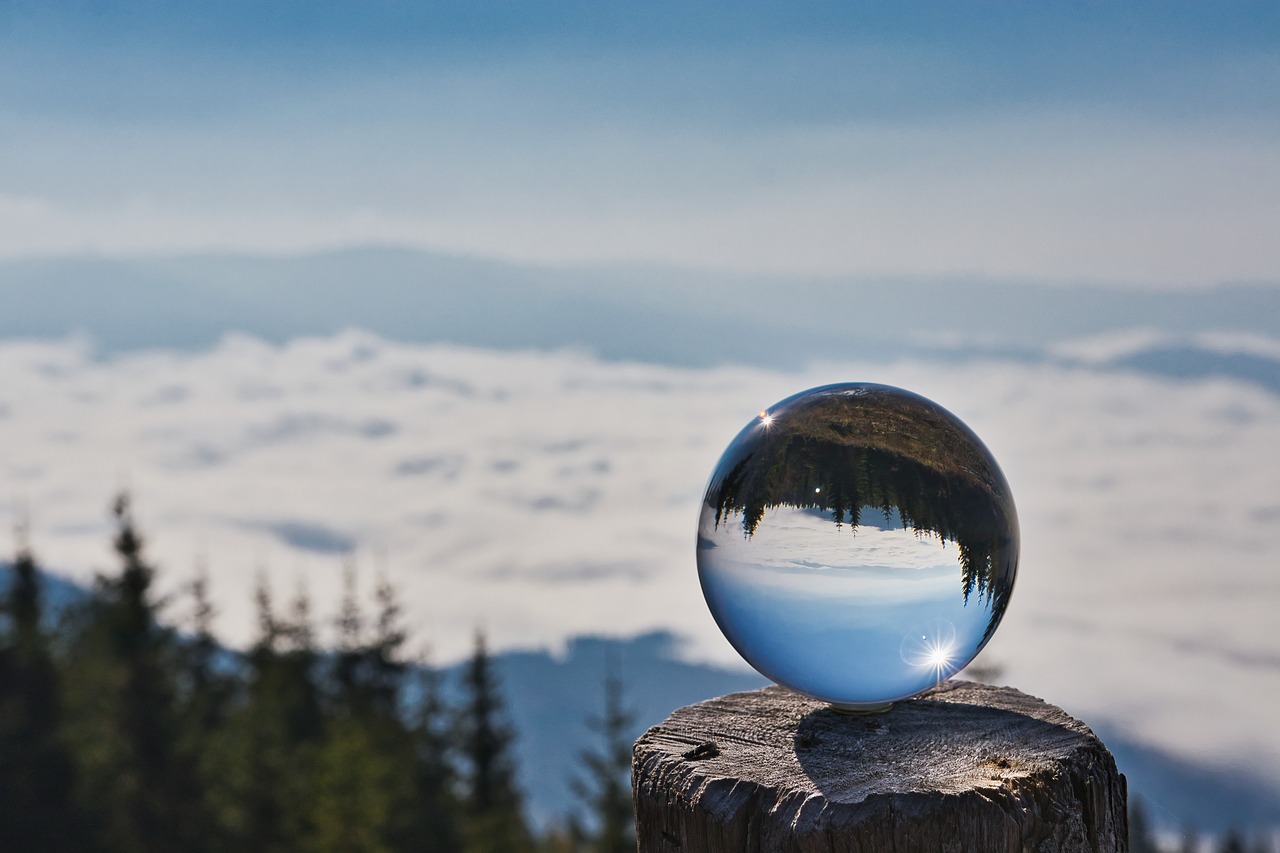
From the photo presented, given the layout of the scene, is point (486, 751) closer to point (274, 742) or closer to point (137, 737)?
point (274, 742)

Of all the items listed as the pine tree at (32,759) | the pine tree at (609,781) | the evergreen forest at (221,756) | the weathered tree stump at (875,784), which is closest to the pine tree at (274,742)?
the evergreen forest at (221,756)

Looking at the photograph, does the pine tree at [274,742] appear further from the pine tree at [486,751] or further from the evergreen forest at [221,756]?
the pine tree at [486,751]

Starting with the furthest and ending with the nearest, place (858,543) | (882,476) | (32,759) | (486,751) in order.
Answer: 1. (486,751)
2. (32,759)
3. (882,476)
4. (858,543)

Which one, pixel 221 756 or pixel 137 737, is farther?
pixel 221 756

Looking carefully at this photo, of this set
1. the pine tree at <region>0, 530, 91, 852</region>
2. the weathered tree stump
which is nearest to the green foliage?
the pine tree at <region>0, 530, 91, 852</region>

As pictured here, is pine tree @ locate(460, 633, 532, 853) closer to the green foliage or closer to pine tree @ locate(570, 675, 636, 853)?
the green foliage

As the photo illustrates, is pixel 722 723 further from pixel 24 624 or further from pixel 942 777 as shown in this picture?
pixel 24 624

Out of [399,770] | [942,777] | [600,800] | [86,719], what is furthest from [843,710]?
[86,719]

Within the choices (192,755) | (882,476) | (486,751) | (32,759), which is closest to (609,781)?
(486,751)
